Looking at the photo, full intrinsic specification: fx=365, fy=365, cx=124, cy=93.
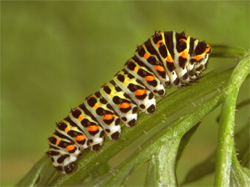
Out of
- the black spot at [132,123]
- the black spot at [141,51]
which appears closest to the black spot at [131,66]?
the black spot at [141,51]

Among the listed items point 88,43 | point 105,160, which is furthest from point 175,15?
point 105,160

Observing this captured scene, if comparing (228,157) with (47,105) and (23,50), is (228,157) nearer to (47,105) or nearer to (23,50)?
(47,105)

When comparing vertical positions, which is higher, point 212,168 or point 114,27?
point 114,27

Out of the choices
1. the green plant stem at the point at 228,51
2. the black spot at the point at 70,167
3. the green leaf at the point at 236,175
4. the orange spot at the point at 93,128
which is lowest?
the green leaf at the point at 236,175

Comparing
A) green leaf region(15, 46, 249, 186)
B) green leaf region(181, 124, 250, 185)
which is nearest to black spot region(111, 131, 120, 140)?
green leaf region(15, 46, 249, 186)

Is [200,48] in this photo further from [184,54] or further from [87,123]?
[87,123]

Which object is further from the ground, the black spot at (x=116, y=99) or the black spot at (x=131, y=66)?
the black spot at (x=131, y=66)

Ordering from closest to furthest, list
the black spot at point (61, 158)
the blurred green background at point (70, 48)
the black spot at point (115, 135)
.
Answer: the black spot at point (115, 135) → the black spot at point (61, 158) → the blurred green background at point (70, 48)

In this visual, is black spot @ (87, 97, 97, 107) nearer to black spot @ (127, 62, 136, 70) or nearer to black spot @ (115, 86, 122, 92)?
black spot @ (115, 86, 122, 92)

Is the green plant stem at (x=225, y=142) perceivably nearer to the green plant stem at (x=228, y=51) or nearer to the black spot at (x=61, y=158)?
the green plant stem at (x=228, y=51)
